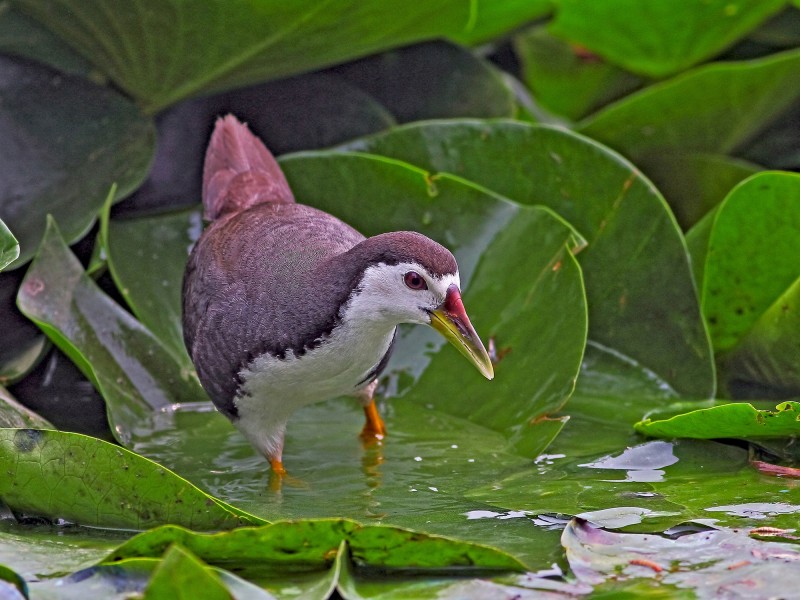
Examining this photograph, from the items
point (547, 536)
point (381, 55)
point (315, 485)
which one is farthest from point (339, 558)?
point (381, 55)

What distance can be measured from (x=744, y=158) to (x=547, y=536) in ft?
8.37

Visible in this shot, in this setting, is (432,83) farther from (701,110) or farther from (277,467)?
(277,467)

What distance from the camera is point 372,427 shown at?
136 inches

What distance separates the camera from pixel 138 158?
398 cm

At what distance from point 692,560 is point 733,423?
23.0 inches

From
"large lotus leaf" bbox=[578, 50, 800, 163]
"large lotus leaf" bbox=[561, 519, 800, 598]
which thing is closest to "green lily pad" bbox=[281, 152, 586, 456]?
"large lotus leaf" bbox=[561, 519, 800, 598]

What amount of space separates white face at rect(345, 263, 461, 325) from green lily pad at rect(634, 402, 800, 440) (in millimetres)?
654

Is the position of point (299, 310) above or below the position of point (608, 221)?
below

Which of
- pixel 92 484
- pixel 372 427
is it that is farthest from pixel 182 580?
pixel 372 427

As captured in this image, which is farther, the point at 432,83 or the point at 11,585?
the point at 432,83

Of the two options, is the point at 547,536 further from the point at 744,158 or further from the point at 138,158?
the point at 744,158

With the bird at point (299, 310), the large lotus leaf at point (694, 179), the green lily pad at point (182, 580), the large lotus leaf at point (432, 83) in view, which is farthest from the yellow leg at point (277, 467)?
the large lotus leaf at point (694, 179)

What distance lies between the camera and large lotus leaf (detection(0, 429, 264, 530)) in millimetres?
2654

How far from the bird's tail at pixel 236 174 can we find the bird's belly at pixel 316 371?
72cm
